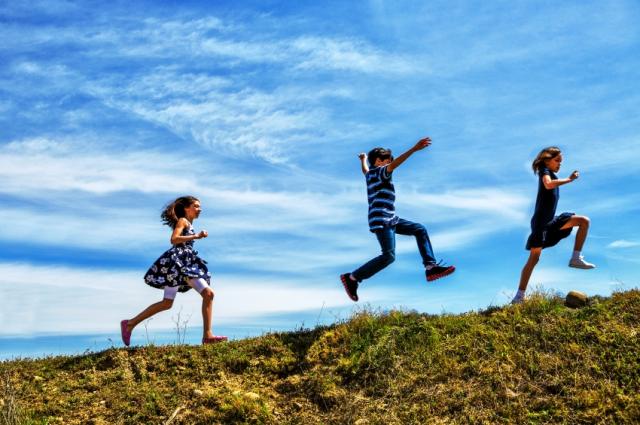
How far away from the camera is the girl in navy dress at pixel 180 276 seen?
11.2 m

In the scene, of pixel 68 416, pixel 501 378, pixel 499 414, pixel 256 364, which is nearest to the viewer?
pixel 499 414

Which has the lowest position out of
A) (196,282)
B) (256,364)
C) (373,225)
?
(256,364)

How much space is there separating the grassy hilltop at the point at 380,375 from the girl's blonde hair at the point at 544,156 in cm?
240

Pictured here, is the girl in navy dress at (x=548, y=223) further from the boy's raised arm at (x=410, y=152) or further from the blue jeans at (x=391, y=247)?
the boy's raised arm at (x=410, y=152)

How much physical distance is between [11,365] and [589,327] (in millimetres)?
10055

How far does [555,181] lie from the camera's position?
11.1 meters

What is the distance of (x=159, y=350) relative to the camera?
11.3 metres

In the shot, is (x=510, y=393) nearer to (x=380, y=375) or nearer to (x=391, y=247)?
(x=380, y=375)

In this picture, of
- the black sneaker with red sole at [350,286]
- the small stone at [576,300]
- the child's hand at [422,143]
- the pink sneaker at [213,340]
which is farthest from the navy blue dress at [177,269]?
the small stone at [576,300]

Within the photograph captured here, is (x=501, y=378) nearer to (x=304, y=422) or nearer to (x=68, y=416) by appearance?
(x=304, y=422)

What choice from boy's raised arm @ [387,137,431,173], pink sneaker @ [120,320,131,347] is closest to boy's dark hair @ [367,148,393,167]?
boy's raised arm @ [387,137,431,173]

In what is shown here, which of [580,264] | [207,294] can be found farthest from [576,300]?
[207,294]

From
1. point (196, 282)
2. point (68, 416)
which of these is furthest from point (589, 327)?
point (68, 416)

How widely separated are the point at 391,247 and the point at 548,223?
295 cm
